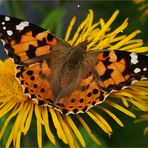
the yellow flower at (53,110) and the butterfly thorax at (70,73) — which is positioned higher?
the butterfly thorax at (70,73)

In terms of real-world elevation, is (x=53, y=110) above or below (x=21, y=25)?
below

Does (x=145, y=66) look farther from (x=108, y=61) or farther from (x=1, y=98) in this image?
(x=1, y=98)

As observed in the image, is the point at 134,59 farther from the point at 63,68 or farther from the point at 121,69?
the point at 63,68

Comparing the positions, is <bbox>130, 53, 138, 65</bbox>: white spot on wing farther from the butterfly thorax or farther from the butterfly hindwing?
the butterfly thorax

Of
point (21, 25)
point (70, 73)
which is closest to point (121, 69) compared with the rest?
point (70, 73)

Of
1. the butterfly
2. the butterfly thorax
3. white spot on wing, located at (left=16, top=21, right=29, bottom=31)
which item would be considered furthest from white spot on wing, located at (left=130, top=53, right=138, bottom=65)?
white spot on wing, located at (left=16, top=21, right=29, bottom=31)

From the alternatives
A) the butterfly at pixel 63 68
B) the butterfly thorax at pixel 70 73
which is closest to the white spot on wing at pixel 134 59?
the butterfly at pixel 63 68

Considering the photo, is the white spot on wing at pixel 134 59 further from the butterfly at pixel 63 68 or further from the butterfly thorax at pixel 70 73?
the butterfly thorax at pixel 70 73

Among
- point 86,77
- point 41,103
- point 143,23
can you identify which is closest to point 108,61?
point 86,77
